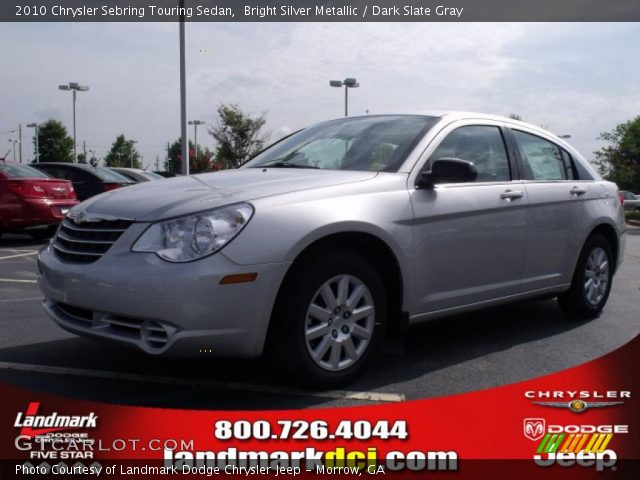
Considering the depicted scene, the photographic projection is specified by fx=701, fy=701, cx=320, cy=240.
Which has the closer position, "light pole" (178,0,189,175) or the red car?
the red car

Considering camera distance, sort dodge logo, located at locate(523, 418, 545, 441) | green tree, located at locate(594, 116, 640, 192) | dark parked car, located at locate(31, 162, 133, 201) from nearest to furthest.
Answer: dodge logo, located at locate(523, 418, 545, 441) < dark parked car, located at locate(31, 162, 133, 201) < green tree, located at locate(594, 116, 640, 192)

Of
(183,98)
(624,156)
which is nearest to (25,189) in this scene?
(183,98)

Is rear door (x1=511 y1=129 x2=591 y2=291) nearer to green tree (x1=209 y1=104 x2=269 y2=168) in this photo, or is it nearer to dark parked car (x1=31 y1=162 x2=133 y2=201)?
dark parked car (x1=31 y1=162 x2=133 y2=201)

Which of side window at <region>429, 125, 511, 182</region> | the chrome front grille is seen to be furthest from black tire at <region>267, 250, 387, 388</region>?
side window at <region>429, 125, 511, 182</region>

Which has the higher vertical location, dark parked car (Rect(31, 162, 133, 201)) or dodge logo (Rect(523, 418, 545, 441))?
dark parked car (Rect(31, 162, 133, 201))

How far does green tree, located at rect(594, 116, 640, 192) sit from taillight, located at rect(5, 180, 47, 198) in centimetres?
4061

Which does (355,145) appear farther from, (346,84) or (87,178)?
(346,84)

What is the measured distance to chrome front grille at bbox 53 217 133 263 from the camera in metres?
3.53

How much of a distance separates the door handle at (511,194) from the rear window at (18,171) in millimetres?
8455

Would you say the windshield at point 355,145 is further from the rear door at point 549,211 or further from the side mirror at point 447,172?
the rear door at point 549,211

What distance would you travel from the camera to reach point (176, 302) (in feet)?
10.6

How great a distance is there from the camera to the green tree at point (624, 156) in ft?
147

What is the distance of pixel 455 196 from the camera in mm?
4316

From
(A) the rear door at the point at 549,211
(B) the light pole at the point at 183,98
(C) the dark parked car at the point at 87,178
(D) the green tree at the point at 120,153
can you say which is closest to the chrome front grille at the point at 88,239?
(A) the rear door at the point at 549,211
